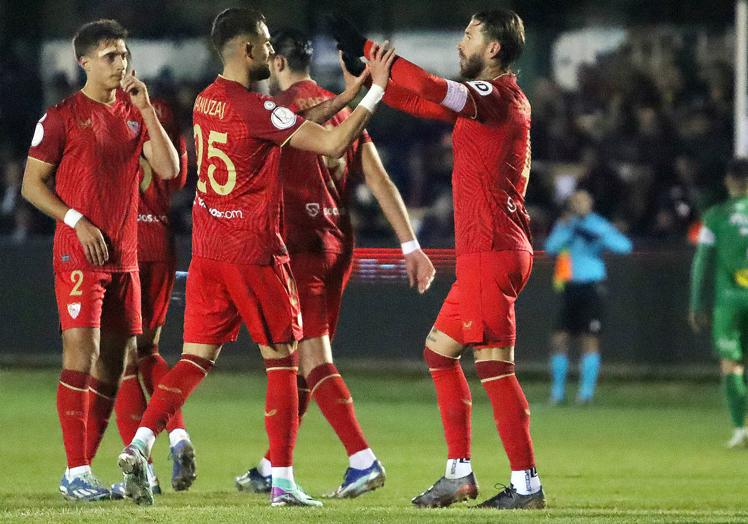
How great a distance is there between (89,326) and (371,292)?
8264mm

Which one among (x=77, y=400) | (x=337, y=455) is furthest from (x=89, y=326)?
(x=337, y=455)

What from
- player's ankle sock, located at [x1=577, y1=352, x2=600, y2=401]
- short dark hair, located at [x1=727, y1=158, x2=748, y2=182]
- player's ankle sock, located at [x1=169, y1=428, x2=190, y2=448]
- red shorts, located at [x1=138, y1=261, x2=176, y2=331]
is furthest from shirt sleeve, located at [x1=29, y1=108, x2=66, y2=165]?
player's ankle sock, located at [x1=577, y1=352, x2=600, y2=401]

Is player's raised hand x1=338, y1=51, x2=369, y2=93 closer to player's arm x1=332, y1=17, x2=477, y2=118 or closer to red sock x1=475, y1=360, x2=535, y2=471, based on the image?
player's arm x1=332, y1=17, x2=477, y2=118

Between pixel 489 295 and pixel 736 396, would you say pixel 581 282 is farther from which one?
pixel 489 295

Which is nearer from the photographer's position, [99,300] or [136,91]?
[136,91]

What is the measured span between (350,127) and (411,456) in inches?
158

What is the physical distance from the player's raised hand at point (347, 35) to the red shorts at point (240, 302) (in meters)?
1.05

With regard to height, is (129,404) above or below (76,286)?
below

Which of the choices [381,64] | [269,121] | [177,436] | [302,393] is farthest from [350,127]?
[177,436]

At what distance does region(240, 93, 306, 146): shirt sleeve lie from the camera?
6.62 metres

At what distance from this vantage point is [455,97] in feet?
21.3

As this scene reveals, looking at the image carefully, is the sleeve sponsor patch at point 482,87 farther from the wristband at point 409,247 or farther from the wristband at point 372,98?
the wristband at point 409,247

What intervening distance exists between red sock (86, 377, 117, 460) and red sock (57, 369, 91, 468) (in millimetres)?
354

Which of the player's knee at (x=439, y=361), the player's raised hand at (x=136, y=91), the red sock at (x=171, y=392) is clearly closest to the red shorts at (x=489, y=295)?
the player's knee at (x=439, y=361)
